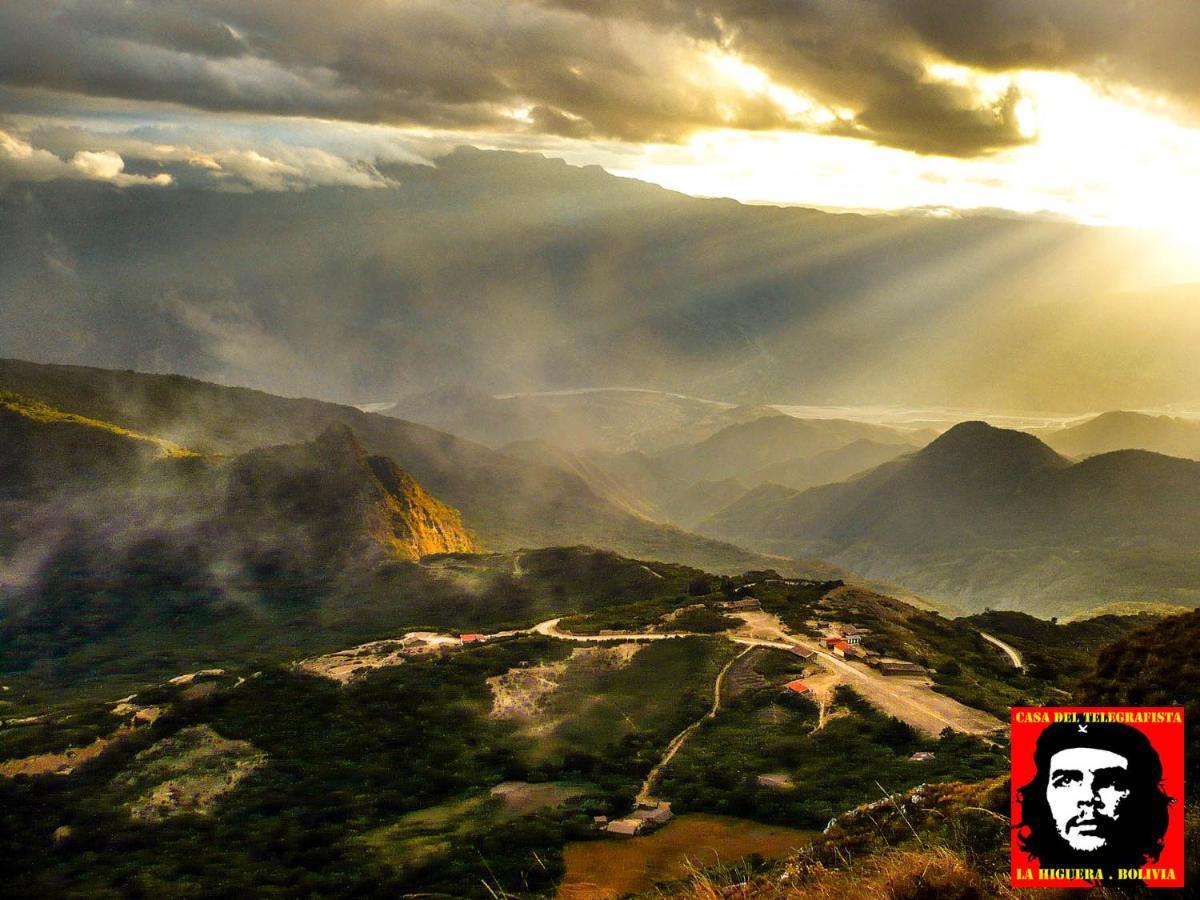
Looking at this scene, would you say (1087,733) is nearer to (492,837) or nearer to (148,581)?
(492,837)

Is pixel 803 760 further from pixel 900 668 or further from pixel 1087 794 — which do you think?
pixel 1087 794

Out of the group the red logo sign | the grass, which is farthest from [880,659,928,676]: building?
the red logo sign

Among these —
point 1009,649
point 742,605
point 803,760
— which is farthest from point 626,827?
point 1009,649

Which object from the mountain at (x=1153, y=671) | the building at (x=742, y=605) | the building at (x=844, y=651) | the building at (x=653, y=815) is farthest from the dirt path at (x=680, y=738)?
the mountain at (x=1153, y=671)

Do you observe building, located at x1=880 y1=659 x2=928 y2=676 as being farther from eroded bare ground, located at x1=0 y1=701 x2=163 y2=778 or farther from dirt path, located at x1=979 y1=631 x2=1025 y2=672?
eroded bare ground, located at x1=0 y1=701 x2=163 y2=778

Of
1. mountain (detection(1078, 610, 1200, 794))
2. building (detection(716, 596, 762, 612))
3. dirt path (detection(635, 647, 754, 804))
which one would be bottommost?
building (detection(716, 596, 762, 612))
